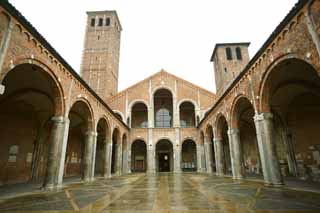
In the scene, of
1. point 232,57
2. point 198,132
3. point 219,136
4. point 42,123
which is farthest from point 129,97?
point 232,57

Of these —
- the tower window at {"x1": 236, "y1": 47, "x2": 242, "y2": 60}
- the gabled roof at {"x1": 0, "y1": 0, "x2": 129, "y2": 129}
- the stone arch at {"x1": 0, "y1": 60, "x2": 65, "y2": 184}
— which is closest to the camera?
the gabled roof at {"x1": 0, "y1": 0, "x2": 129, "y2": 129}

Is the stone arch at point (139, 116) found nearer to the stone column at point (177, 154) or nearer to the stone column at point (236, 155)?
the stone column at point (177, 154)

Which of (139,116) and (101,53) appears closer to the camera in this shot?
(139,116)

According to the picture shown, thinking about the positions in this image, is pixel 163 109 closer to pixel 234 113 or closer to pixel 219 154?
pixel 219 154

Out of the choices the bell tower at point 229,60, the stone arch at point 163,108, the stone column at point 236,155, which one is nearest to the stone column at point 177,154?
the stone arch at point 163,108

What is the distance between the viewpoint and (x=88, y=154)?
1139 centimetres

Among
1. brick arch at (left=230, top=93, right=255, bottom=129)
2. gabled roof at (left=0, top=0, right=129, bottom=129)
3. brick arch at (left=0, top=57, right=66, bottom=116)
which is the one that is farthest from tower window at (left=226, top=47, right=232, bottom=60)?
brick arch at (left=0, top=57, right=66, bottom=116)

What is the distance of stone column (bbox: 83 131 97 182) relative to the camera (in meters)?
11.0

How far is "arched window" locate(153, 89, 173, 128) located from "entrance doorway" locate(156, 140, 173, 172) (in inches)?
96.3

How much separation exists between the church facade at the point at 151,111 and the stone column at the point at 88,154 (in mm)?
61

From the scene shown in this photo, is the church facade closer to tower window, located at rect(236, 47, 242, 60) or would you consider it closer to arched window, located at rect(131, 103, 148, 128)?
arched window, located at rect(131, 103, 148, 128)

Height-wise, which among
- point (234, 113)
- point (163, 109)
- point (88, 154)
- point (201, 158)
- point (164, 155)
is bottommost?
point (201, 158)

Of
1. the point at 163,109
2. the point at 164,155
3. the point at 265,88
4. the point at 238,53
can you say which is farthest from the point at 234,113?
the point at 238,53

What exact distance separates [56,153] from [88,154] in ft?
11.9
